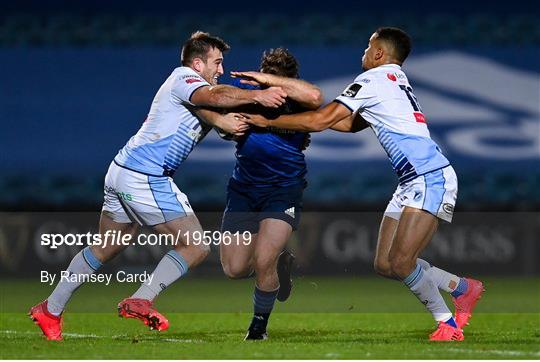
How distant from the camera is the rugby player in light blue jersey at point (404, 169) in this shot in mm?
7539

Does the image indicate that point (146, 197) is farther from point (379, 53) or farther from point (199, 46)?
point (379, 53)

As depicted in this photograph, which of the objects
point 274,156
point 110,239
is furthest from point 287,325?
point 110,239

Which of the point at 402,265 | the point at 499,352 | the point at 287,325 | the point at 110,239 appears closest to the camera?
the point at 499,352

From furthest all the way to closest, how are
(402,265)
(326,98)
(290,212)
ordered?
(326,98) → (290,212) → (402,265)

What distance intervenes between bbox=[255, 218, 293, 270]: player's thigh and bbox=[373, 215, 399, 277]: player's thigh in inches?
27.8

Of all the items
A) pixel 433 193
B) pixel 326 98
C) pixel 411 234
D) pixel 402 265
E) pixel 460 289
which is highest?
pixel 433 193

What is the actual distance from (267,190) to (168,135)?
3.37 feet

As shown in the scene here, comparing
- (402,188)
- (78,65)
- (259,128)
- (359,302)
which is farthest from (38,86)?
(402,188)

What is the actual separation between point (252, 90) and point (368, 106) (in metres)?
0.83

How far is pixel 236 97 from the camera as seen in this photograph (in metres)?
7.43

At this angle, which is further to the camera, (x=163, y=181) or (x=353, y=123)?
(x=353, y=123)

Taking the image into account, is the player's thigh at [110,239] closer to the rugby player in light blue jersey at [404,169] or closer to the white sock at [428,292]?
the rugby player in light blue jersey at [404,169]

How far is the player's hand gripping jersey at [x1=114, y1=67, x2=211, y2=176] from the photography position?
7715 mm

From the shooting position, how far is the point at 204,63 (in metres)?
7.97
